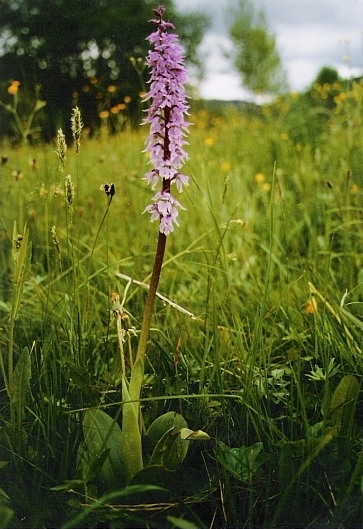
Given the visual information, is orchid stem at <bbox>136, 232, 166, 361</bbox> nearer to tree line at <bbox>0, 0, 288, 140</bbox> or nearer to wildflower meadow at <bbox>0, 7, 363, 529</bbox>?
wildflower meadow at <bbox>0, 7, 363, 529</bbox>

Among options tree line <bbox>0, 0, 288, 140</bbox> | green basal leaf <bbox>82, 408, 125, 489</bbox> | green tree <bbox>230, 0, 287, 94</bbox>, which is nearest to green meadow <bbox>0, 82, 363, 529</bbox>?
green basal leaf <bbox>82, 408, 125, 489</bbox>

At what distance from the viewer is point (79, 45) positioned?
1.62 m

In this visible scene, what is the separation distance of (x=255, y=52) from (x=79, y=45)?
1.87 feet

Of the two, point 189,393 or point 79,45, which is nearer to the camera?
point 189,393

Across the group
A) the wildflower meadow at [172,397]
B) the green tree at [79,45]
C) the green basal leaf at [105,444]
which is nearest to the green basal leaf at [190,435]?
the wildflower meadow at [172,397]

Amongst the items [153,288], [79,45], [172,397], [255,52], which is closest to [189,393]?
[172,397]

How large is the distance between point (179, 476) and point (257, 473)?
0.14 m

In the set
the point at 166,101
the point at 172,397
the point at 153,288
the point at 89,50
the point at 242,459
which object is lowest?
the point at 242,459

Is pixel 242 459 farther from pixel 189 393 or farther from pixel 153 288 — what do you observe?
pixel 153 288

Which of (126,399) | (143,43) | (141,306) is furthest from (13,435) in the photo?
(143,43)

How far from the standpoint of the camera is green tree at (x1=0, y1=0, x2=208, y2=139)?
1.47 metres

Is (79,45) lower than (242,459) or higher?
higher

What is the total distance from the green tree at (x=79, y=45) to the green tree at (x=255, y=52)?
0.55ft

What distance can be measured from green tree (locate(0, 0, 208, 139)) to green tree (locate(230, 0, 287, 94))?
17 centimetres
